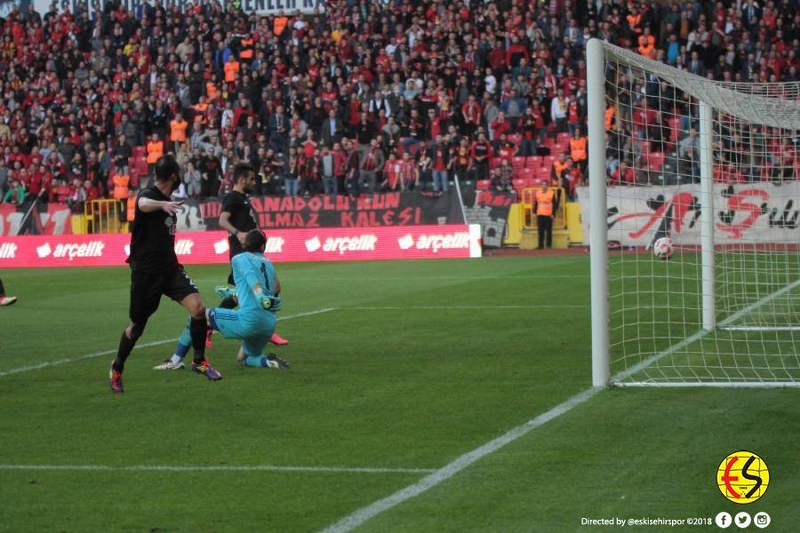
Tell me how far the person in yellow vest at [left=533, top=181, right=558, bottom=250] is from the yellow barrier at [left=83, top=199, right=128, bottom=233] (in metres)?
11.7

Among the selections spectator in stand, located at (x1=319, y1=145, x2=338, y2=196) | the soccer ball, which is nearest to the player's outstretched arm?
the soccer ball

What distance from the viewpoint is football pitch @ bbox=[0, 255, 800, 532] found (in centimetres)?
566

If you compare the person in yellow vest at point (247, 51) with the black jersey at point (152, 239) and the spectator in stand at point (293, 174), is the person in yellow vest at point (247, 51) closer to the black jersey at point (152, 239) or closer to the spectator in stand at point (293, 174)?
the spectator in stand at point (293, 174)

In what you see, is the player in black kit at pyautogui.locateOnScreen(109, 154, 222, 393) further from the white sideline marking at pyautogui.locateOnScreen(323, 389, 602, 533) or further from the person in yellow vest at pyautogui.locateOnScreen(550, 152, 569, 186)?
the person in yellow vest at pyautogui.locateOnScreen(550, 152, 569, 186)

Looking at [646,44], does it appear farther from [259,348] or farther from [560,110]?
[259,348]

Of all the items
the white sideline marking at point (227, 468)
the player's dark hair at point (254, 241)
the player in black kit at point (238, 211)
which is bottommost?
the white sideline marking at point (227, 468)

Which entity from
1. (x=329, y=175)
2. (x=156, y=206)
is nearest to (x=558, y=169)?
(x=329, y=175)

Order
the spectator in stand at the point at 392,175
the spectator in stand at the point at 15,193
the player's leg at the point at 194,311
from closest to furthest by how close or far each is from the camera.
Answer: the player's leg at the point at 194,311
the spectator in stand at the point at 392,175
the spectator in stand at the point at 15,193

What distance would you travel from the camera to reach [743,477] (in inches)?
239

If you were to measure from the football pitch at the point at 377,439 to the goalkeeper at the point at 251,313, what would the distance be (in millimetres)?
267

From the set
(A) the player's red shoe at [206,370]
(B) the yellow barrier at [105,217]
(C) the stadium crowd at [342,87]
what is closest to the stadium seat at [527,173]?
(C) the stadium crowd at [342,87]

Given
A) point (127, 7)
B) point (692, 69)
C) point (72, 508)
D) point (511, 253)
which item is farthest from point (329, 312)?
point (127, 7)

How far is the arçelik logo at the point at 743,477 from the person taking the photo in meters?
5.76

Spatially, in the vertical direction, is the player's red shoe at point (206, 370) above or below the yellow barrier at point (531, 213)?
below
